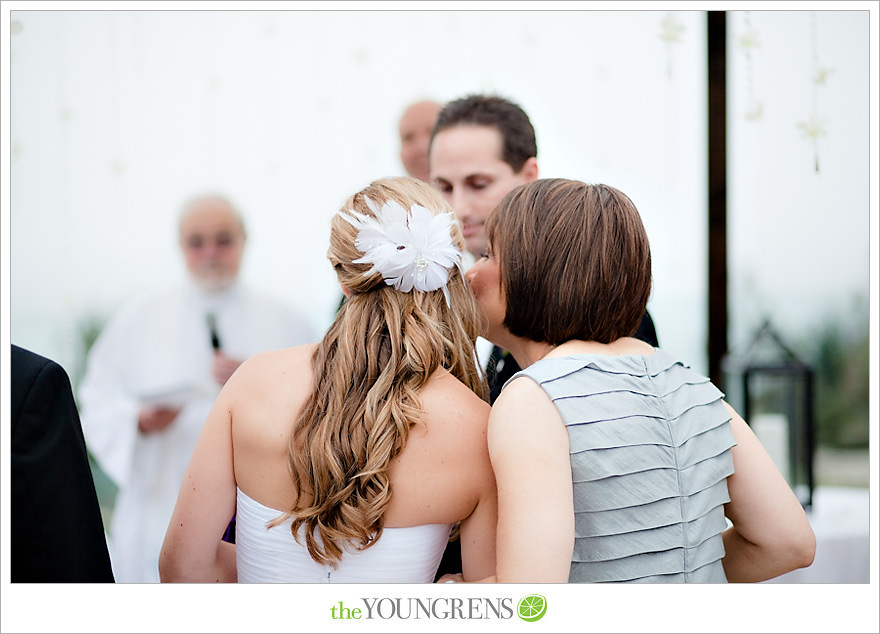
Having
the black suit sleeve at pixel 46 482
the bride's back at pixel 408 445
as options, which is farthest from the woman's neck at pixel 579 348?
the black suit sleeve at pixel 46 482

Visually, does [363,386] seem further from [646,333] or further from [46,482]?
[646,333]

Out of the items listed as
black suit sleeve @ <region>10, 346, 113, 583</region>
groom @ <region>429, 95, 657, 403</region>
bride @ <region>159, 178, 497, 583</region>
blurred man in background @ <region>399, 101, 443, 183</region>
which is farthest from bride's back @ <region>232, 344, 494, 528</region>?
blurred man in background @ <region>399, 101, 443, 183</region>

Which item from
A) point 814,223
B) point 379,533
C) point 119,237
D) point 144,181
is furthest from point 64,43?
point 814,223

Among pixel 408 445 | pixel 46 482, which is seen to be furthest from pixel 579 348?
pixel 46 482

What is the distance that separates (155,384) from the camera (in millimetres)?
2701

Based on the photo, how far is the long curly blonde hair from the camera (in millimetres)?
1068

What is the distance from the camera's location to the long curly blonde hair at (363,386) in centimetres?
107

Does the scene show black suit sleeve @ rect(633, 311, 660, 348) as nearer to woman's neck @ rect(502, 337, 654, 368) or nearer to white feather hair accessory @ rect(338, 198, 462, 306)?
woman's neck @ rect(502, 337, 654, 368)

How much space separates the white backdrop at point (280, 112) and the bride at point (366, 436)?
1.58 meters

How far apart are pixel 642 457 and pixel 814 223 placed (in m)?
2.37

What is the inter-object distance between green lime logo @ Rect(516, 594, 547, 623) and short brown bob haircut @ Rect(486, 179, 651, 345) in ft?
1.33

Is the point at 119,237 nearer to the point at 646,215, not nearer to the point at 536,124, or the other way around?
the point at 536,124

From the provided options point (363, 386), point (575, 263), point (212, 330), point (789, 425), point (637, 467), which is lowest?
point (789, 425)

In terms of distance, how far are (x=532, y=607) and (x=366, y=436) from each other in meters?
0.37
